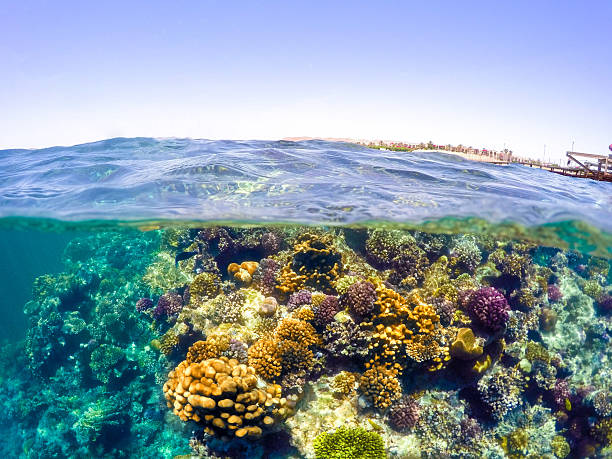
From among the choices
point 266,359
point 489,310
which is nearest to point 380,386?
point 266,359

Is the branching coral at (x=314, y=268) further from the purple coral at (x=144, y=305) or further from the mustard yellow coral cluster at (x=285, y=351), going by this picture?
the purple coral at (x=144, y=305)

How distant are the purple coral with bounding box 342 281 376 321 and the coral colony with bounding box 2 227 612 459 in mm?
38

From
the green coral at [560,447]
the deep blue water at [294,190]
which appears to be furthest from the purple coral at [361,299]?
the green coral at [560,447]

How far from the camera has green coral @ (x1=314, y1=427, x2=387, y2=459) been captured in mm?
5859

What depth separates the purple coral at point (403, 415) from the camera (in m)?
6.71

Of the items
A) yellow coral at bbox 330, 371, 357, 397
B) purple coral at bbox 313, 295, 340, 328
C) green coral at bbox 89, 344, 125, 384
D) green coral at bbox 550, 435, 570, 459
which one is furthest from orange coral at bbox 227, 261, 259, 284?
green coral at bbox 550, 435, 570, 459

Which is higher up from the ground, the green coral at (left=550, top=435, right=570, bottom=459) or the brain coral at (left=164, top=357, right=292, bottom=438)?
the brain coral at (left=164, top=357, right=292, bottom=438)

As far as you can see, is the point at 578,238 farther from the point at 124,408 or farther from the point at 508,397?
the point at 124,408

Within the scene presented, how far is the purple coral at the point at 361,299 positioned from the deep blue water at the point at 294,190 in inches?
125

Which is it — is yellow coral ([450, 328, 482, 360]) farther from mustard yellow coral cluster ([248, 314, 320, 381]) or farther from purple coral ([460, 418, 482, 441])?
mustard yellow coral cluster ([248, 314, 320, 381])

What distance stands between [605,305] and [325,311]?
11.5 m

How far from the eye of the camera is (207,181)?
10.7 m

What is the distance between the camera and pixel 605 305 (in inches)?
449

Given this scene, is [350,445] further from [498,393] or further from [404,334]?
[498,393]
